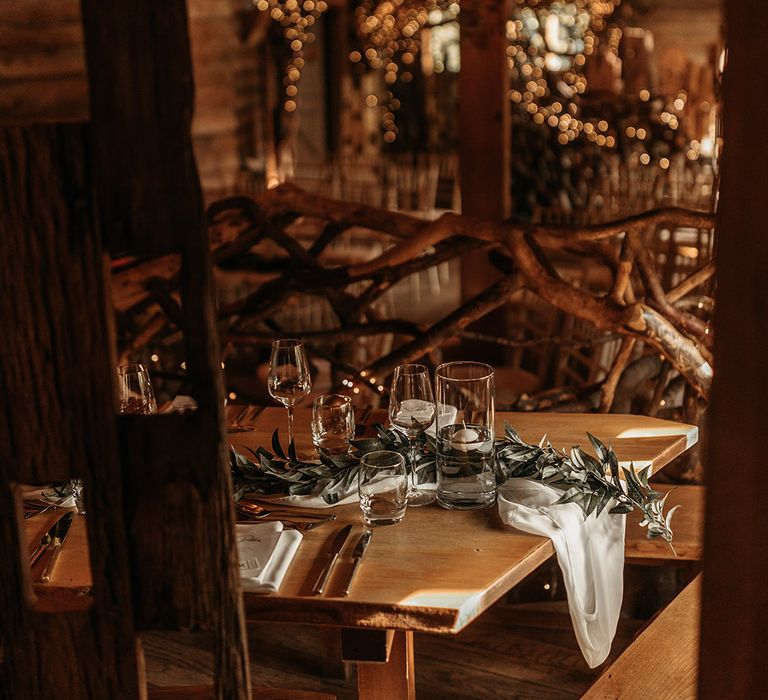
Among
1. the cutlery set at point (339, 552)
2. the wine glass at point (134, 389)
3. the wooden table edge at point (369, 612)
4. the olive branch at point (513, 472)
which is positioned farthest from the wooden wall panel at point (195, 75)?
the wooden table edge at point (369, 612)

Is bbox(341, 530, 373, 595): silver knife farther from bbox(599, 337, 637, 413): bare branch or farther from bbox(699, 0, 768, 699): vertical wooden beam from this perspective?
bbox(599, 337, 637, 413): bare branch

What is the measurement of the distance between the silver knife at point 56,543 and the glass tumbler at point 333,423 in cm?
55

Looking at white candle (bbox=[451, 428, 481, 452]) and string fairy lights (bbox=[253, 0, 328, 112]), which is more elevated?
string fairy lights (bbox=[253, 0, 328, 112])

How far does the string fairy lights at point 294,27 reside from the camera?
8828 mm

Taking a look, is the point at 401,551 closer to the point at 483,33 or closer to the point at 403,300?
the point at 483,33

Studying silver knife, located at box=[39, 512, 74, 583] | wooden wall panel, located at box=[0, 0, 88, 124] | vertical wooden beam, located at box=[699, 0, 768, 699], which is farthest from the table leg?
wooden wall panel, located at box=[0, 0, 88, 124]

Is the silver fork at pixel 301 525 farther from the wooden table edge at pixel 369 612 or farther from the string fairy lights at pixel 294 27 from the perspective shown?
the string fairy lights at pixel 294 27

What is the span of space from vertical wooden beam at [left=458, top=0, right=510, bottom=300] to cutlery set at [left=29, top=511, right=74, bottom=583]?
10.1 ft

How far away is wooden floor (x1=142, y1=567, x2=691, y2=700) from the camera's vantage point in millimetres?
2949

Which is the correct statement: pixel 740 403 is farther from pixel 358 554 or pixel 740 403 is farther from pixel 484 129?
pixel 484 129

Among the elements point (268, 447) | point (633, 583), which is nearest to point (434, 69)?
point (633, 583)

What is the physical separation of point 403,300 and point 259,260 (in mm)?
2040

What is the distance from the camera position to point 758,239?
0.82m

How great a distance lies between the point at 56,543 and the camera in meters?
1.87
